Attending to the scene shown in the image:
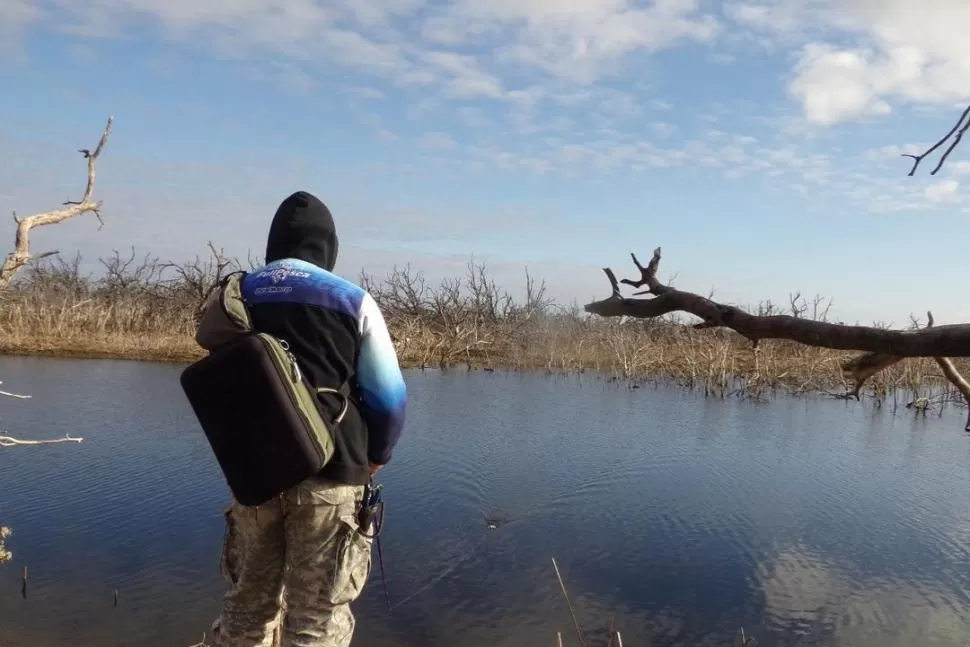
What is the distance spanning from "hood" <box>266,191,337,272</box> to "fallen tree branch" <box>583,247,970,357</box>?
3.22 feet

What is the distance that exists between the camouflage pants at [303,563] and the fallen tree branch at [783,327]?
113 centimetres

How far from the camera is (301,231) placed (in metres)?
2.66

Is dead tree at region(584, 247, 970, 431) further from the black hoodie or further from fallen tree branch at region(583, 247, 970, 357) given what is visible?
the black hoodie

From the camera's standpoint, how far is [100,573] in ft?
19.6

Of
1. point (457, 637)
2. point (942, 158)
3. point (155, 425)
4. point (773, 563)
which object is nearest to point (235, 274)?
point (942, 158)

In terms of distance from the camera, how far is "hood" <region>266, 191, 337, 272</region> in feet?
8.72

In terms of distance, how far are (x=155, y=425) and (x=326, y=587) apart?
9.94 meters

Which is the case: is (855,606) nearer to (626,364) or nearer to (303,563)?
(303,563)

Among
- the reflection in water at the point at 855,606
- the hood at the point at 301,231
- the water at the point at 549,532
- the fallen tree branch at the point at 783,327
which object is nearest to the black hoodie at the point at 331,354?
the hood at the point at 301,231

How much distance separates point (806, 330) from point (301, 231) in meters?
1.74

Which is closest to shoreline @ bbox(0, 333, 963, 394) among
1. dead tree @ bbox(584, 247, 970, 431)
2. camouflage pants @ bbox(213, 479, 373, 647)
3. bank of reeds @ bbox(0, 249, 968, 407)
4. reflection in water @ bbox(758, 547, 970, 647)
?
bank of reeds @ bbox(0, 249, 968, 407)

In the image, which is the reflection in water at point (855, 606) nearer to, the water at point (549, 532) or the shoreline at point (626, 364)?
the water at point (549, 532)

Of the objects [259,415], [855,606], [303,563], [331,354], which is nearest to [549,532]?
[855,606]

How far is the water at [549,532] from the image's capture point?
5617 mm
